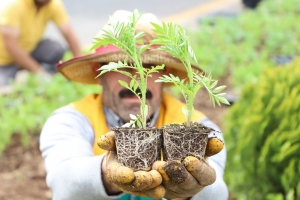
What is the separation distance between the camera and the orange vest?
8.53 feet

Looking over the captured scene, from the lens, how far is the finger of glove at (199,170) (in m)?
1.69

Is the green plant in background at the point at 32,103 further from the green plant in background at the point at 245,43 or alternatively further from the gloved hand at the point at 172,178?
the gloved hand at the point at 172,178

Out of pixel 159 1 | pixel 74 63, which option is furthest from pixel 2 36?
pixel 159 1

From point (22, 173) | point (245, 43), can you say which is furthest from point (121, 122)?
point (245, 43)

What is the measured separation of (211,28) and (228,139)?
4.69 metres

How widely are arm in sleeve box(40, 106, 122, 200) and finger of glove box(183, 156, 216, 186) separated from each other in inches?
19.3

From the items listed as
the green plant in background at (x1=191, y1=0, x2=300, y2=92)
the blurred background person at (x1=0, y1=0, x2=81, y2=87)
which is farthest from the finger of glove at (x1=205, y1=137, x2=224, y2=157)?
the blurred background person at (x1=0, y1=0, x2=81, y2=87)

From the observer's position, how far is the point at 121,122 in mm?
2559

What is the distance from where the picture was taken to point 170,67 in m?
2.66

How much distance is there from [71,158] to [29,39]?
15.7 ft

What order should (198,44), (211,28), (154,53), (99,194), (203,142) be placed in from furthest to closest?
(211,28) → (198,44) → (154,53) → (99,194) → (203,142)

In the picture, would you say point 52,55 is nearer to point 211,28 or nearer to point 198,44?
point 198,44

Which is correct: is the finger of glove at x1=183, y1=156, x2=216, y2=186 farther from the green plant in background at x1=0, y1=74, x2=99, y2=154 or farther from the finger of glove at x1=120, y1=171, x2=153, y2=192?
the green plant in background at x1=0, y1=74, x2=99, y2=154

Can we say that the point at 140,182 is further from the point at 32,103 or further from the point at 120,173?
the point at 32,103
